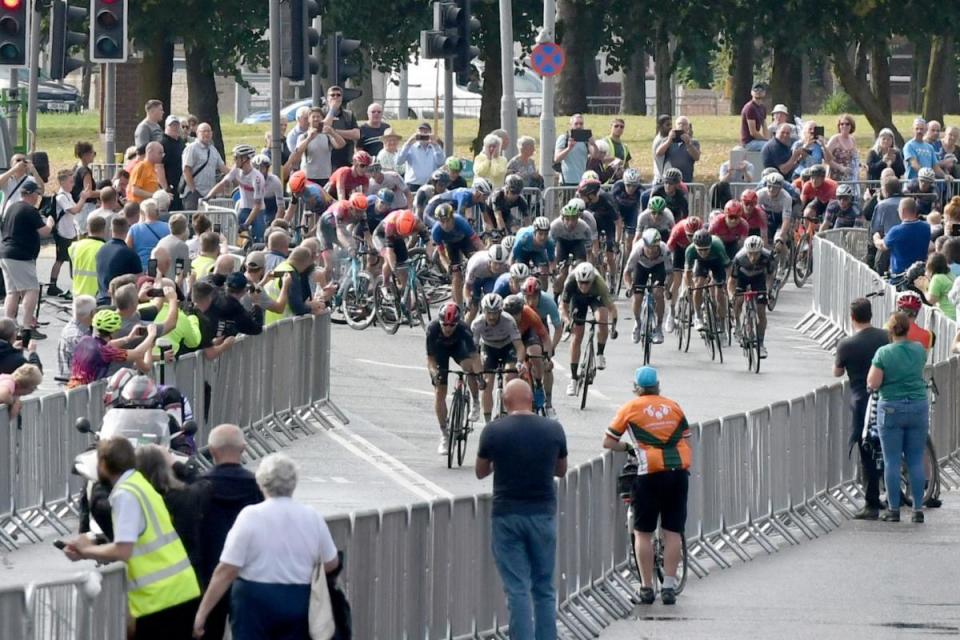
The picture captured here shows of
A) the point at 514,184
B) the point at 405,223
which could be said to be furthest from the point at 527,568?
the point at 514,184

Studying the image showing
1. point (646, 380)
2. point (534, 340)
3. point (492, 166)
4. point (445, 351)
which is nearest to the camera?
point (646, 380)

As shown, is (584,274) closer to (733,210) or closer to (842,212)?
(733,210)

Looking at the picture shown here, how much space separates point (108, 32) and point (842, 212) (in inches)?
391

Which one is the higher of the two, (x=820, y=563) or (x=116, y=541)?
(x=116, y=541)

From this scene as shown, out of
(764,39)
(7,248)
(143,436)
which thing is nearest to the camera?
(143,436)

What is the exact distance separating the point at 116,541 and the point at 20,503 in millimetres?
6269

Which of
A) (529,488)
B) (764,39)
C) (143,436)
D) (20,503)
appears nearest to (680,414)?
(529,488)

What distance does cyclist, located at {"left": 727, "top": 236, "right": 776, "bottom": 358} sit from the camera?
86.3 feet

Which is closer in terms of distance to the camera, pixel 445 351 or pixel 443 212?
pixel 445 351

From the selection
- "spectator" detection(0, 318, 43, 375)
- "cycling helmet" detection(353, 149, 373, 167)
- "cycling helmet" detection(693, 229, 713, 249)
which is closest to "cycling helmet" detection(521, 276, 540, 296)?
"cycling helmet" detection(693, 229, 713, 249)

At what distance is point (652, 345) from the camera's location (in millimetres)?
27797

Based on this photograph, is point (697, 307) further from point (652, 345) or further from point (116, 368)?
point (116, 368)

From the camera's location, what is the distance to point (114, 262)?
22.1 metres

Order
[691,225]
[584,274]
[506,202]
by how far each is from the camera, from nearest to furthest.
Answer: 1. [584,274]
2. [691,225]
3. [506,202]
